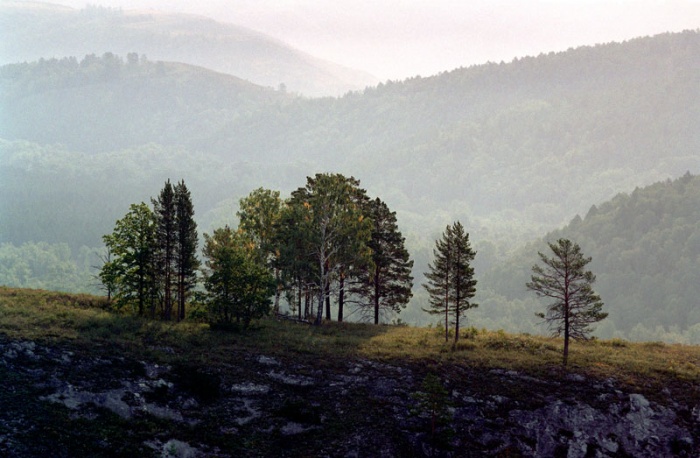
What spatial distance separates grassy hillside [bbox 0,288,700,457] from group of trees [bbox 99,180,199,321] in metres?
3.84

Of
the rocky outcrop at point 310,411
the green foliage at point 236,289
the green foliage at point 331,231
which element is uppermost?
the green foliage at point 331,231

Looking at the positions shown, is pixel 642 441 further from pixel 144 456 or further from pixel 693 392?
pixel 144 456

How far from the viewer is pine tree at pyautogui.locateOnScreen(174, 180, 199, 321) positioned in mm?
54156

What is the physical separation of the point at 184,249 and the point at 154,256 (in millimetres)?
2918

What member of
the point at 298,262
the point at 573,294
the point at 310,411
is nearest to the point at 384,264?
the point at 298,262

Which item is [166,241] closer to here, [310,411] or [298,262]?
[298,262]

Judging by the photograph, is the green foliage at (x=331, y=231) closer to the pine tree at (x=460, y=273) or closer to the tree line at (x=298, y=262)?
the tree line at (x=298, y=262)

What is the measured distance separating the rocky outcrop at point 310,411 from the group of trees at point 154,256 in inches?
533

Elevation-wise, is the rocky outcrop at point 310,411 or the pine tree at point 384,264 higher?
the pine tree at point 384,264

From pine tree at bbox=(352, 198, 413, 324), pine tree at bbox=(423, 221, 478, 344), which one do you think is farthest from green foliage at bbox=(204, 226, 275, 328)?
pine tree at bbox=(423, 221, 478, 344)

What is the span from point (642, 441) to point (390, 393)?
17086 mm

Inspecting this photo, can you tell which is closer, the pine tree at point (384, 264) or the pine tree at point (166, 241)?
the pine tree at point (166, 241)

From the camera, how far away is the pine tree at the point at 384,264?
62.2 meters

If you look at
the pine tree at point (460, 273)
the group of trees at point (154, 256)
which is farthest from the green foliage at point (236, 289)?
the pine tree at point (460, 273)
